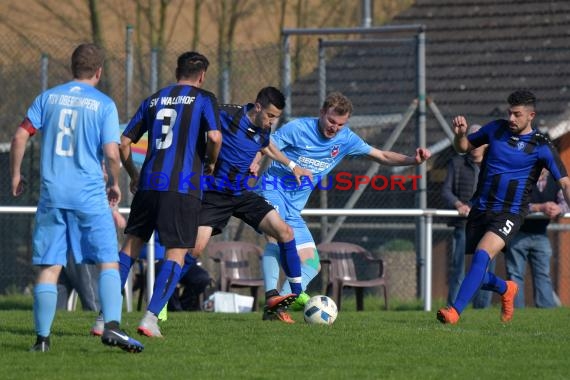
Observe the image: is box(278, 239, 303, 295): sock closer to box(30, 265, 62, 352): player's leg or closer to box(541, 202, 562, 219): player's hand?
box(30, 265, 62, 352): player's leg

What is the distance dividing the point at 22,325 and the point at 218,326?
159cm

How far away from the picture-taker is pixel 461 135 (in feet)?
34.6

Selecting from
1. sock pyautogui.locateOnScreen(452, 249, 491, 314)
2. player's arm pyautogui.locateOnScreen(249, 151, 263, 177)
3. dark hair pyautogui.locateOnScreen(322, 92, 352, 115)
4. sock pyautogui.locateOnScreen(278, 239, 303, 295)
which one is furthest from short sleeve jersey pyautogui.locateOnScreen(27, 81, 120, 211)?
sock pyautogui.locateOnScreen(452, 249, 491, 314)

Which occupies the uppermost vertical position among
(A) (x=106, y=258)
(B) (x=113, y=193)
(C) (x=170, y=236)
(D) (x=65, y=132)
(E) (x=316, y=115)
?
(E) (x=316, y=115)

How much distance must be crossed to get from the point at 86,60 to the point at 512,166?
4106mm

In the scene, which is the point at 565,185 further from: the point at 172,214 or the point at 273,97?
the point at 172,214

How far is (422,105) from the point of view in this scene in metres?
15.8

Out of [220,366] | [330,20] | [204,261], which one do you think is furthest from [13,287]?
[330,20]

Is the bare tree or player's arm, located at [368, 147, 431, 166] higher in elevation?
the bare tree

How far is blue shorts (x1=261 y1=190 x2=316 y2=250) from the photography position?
37.6ft

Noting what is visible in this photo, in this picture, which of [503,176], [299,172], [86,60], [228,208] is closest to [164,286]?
[228,208]

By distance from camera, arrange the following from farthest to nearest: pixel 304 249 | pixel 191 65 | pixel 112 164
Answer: pixel 304 249
pixel 191 65
pixel 112 164

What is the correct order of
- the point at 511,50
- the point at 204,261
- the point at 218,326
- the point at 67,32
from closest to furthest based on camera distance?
the point at 218,326 < the point at 204,261 < the point at 511,50 < the point at 67,32

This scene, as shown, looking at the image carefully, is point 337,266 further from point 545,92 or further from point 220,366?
point 220,366
